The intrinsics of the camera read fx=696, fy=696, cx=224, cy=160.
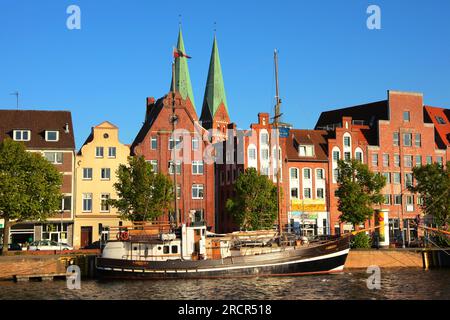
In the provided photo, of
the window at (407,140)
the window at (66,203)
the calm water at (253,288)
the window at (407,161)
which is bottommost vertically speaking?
the calm water at (253,288)

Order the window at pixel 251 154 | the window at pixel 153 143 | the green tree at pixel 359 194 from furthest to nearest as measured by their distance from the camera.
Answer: the window at pixel 251 154 → the window at pixel 153 143 → the green tree at pixel 359 194

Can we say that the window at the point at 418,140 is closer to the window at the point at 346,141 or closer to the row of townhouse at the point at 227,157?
the row of townhouse at the point at 227,157

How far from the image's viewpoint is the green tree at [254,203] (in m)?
85.9

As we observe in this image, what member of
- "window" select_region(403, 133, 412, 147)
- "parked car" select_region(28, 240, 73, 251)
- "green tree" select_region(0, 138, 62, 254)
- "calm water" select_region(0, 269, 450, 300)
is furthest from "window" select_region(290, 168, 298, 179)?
"green tree" select_region(0, 138, 62, 254)

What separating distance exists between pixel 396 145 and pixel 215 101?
61.2 m

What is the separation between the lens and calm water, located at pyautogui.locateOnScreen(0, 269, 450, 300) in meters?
47.8

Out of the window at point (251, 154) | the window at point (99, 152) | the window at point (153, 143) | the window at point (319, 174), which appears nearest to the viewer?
the window at point (99, 152)

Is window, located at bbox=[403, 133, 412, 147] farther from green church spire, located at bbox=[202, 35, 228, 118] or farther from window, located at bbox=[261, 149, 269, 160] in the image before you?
green church spire, located at bbox=[202, 35, 228, 118]

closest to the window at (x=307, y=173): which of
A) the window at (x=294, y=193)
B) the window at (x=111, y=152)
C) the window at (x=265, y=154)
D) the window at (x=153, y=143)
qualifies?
the window at (x=294, y=193)

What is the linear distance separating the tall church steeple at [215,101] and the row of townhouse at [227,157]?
152ft

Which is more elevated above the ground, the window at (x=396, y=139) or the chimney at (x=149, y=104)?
the chimney at (x=149, y=104)

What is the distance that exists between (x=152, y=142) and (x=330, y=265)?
38.6 m

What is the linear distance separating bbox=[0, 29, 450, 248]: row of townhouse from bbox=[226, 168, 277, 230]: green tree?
3889mm

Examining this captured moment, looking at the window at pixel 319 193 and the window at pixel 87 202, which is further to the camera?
the window at pixel 319 193
